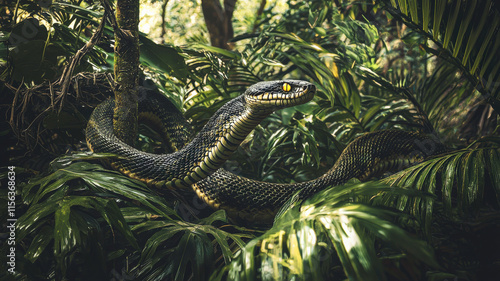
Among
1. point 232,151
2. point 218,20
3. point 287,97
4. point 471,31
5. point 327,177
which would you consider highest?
point 218,20

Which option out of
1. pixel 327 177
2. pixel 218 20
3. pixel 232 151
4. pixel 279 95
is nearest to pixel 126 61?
pixel 232 151

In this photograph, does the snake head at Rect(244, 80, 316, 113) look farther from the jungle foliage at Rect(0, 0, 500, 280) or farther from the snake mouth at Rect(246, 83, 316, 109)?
the jungle foliage at Rect(0, 0, 500, 280)

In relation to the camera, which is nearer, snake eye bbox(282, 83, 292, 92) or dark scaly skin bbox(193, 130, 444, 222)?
snake eye bbox(282, 83, 292, 92)

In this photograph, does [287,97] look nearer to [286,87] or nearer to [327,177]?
[286,87]

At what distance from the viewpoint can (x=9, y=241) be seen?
1.31 meters

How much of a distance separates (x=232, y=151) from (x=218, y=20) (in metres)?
3.89

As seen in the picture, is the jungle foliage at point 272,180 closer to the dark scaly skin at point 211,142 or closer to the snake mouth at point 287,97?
the dark scaly skin at point 211,142

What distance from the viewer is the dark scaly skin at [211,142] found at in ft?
6.03

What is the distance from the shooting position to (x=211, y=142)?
199 cm

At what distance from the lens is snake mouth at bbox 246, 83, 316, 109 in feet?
5.92

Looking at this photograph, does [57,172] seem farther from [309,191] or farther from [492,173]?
[492,173]

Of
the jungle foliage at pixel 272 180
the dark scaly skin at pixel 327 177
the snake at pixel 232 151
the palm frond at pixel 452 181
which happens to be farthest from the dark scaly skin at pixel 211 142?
the palm frond at pixel 452 181

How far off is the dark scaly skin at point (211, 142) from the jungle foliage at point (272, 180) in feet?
0.48

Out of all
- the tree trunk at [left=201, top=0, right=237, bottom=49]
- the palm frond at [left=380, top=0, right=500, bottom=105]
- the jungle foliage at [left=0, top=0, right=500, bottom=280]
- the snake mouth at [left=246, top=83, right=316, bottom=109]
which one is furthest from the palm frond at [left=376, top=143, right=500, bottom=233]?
the tree trunk at [left=201, top=0, right=237, bottom=49]
